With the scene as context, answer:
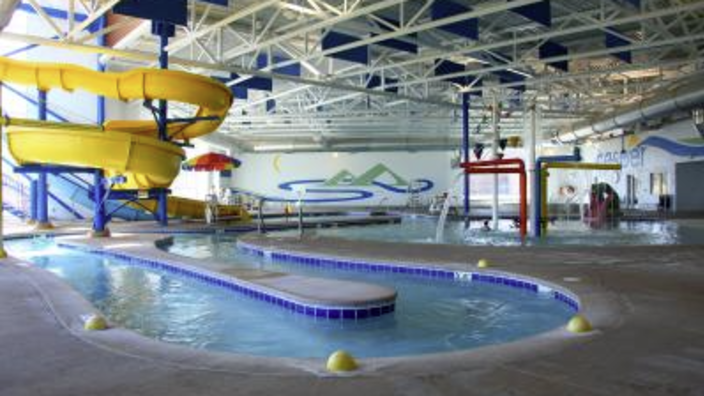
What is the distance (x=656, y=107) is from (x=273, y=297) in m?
15.9

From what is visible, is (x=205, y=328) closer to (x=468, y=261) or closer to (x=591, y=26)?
(x=468, y=261)

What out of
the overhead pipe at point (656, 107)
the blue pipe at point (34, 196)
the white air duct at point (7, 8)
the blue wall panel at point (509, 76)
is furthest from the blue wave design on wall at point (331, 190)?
the white air duct at point (7, 8)

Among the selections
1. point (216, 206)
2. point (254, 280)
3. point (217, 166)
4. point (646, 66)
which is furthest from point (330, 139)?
point (254, 280)

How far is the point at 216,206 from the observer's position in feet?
57.8

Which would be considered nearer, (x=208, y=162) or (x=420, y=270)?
(x=420, y=270)

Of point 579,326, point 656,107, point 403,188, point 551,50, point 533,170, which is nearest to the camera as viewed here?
point 579,326

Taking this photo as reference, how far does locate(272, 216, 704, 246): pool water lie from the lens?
11.6 meters

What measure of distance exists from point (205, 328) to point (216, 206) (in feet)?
40.6

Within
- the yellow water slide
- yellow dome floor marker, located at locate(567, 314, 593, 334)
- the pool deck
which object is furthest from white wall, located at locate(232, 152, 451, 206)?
yellow dome floor marker, located at locate(567, 314, 593, 334)

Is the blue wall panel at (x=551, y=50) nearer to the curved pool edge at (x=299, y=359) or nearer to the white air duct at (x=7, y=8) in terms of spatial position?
the white air duct at (x=7, y=8)

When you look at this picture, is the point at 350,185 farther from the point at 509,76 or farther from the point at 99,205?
the point at 99,205

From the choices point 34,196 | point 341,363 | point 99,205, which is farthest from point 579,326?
point 34,196

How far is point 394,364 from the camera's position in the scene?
11.2 feet

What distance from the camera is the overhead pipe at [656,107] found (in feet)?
51.6
